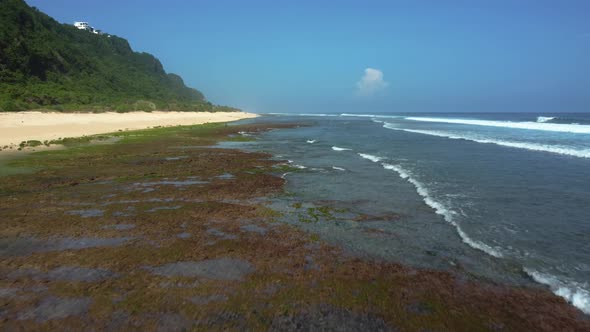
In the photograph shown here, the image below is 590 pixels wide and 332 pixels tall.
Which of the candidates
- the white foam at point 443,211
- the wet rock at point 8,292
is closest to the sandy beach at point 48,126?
the wet rock at point 8,292

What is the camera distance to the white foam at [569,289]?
17.7 feet

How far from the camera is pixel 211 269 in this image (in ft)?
21.4

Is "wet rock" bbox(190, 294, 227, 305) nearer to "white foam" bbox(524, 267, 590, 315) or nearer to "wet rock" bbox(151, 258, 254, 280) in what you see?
"wet rock" bbox(151, 258, 254, 280)

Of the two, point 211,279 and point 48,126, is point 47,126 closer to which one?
point 48,126

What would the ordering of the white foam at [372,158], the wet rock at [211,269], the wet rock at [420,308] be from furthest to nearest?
the white foam at [372,158] < the wet rock at [211,269] < the wet rock at [420,308]

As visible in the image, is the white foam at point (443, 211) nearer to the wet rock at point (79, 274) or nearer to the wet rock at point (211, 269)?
the wet rock at point (211, 269)

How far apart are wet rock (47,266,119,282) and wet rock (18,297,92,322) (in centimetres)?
68

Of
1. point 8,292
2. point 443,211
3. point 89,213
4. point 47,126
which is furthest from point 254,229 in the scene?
point 47,126

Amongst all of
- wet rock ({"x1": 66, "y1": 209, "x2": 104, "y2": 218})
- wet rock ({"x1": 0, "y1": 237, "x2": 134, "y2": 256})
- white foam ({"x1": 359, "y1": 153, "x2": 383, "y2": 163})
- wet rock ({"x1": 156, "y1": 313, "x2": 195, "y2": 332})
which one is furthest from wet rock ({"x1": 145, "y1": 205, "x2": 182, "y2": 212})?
white foam ({"x1": 359, "y1": 153, "x2": 383, "y2": 163})

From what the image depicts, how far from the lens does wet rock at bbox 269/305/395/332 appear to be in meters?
4.76

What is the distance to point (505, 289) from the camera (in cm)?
581

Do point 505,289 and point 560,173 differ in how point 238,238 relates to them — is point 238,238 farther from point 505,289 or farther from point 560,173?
point 560,173

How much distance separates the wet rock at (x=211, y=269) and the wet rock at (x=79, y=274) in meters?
0.80

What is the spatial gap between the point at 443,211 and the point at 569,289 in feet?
14.8
